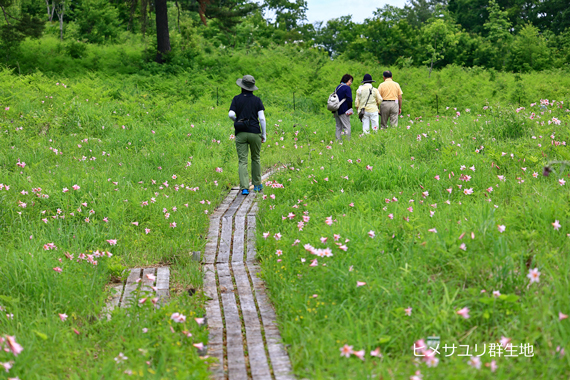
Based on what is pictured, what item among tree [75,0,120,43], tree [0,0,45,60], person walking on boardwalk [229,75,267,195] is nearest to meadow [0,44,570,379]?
person walking on boardwalk [229,75,267,195]

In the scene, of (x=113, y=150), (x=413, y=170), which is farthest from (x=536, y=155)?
(x=113, y=150)

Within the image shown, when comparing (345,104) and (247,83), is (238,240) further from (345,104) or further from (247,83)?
(345,104)

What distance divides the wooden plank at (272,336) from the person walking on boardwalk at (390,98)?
304 inches

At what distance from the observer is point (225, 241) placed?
6266 mm

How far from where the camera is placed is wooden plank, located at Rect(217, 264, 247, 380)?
354cm

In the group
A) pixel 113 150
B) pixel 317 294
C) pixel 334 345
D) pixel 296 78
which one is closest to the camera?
pixel 334 345

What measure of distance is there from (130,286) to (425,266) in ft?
Answer: 10.1

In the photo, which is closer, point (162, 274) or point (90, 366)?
point (90, 366)

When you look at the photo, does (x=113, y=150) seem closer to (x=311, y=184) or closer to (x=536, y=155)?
(x=311, y=184)

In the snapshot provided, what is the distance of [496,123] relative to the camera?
8547 millimetres

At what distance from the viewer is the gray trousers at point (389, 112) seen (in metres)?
11.8

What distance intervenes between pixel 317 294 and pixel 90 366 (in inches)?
78.0

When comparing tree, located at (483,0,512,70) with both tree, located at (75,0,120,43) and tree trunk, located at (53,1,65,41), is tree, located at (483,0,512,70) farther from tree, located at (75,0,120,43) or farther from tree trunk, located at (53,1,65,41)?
tree trunk, located at (53,1,65,41)

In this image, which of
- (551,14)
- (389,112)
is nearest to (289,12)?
(551,14)
